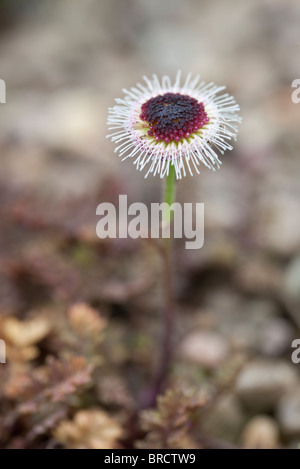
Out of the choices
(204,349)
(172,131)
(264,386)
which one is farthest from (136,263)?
(172,131)

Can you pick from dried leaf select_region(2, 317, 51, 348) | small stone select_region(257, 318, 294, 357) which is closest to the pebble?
small stone select_region(257, 318, 294, 357)

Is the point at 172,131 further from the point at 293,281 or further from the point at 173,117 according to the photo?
the point at 293,281

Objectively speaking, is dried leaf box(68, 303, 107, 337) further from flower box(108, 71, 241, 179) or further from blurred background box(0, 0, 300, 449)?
flower box(108, 71, 241, 179)

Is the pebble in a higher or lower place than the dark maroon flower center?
lower

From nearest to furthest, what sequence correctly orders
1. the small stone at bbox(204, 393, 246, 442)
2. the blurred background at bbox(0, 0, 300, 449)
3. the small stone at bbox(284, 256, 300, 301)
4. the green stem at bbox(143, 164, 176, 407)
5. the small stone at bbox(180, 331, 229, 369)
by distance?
the green stem at bbox(143, 164, 176, 407) < the blurred background at bbox(0, 0, 300, 449) < the small stone at bbox(204, 393, 246, 442) < the small stone at bbox(180, 331, 229, 369) < the small stone at bbox(284, 256, 300, 301)

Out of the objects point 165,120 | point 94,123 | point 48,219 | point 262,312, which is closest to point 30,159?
point 94,123

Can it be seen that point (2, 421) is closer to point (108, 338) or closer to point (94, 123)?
point (108, 338)

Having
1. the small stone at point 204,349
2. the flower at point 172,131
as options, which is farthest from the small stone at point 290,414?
the flower at point 172,131

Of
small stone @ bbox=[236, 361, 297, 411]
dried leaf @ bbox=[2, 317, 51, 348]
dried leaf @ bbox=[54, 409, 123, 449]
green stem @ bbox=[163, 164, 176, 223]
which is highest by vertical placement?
green stem @ bbox=[163, 164, 176, 223]
